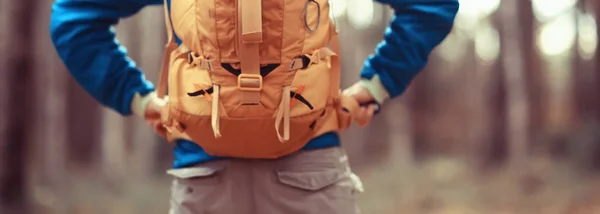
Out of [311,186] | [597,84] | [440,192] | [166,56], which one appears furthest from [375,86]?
[597,84]

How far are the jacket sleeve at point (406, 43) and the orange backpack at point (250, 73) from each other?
10cm

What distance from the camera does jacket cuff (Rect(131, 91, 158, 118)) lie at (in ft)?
3.01

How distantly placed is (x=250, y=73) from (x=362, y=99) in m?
0.23

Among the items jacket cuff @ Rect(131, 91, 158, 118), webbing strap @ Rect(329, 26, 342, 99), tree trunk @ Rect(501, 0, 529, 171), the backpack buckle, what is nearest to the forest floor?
tree trunk @ Rect(501, 0, 529, 171)

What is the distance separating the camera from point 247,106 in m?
0.73

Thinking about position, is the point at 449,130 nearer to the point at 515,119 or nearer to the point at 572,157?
the point at 515,119

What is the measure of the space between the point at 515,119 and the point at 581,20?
1.08ft

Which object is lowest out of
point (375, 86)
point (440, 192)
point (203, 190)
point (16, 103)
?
point (440, 192)

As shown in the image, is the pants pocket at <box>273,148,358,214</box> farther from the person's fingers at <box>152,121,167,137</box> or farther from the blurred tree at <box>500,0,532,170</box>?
the blurred tree at <box>500,0,532,170</box>

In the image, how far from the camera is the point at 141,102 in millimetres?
920

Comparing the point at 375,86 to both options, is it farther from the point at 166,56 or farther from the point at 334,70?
the point at 166,56

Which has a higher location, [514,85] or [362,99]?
[362,99]

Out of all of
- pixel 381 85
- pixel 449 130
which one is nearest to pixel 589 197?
pixel 449 130

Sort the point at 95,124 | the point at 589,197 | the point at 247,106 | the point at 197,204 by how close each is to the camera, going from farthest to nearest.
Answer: the point at 589,197, the point at 95,124, the point at 197,204, the point at 247,106
